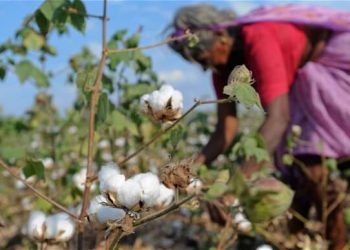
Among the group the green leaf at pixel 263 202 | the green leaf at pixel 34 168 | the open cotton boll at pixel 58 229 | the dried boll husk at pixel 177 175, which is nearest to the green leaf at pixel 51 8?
the green leaf at pixel 34 168

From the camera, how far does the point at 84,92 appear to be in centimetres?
142

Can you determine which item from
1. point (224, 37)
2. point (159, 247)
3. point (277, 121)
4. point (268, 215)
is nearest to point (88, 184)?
point (268, 215)

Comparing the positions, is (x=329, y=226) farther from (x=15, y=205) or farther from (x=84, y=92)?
(x=15, y=205)

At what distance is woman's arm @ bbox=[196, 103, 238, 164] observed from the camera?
→ 2.81 metres

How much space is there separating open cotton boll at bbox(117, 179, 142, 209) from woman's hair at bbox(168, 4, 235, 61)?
56.1 inches

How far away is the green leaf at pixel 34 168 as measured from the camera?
1463 millimetres

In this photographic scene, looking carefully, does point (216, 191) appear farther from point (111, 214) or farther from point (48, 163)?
point (48, 163)

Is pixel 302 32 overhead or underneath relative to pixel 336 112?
overhead

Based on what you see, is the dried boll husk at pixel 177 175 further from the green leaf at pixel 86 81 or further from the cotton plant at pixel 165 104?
the green leaf at pixel 86 81

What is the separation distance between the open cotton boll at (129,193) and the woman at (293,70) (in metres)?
1.36

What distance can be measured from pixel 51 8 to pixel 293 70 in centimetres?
122

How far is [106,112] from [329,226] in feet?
5.31

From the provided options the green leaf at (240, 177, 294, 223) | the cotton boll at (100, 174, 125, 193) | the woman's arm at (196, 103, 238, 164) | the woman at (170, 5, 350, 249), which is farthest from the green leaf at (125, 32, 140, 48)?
the green leaf at (240, 177, 294, 223)

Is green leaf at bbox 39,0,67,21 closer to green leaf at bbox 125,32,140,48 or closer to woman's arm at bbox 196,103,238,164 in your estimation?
green leaf at bbox 125,32,140,48
